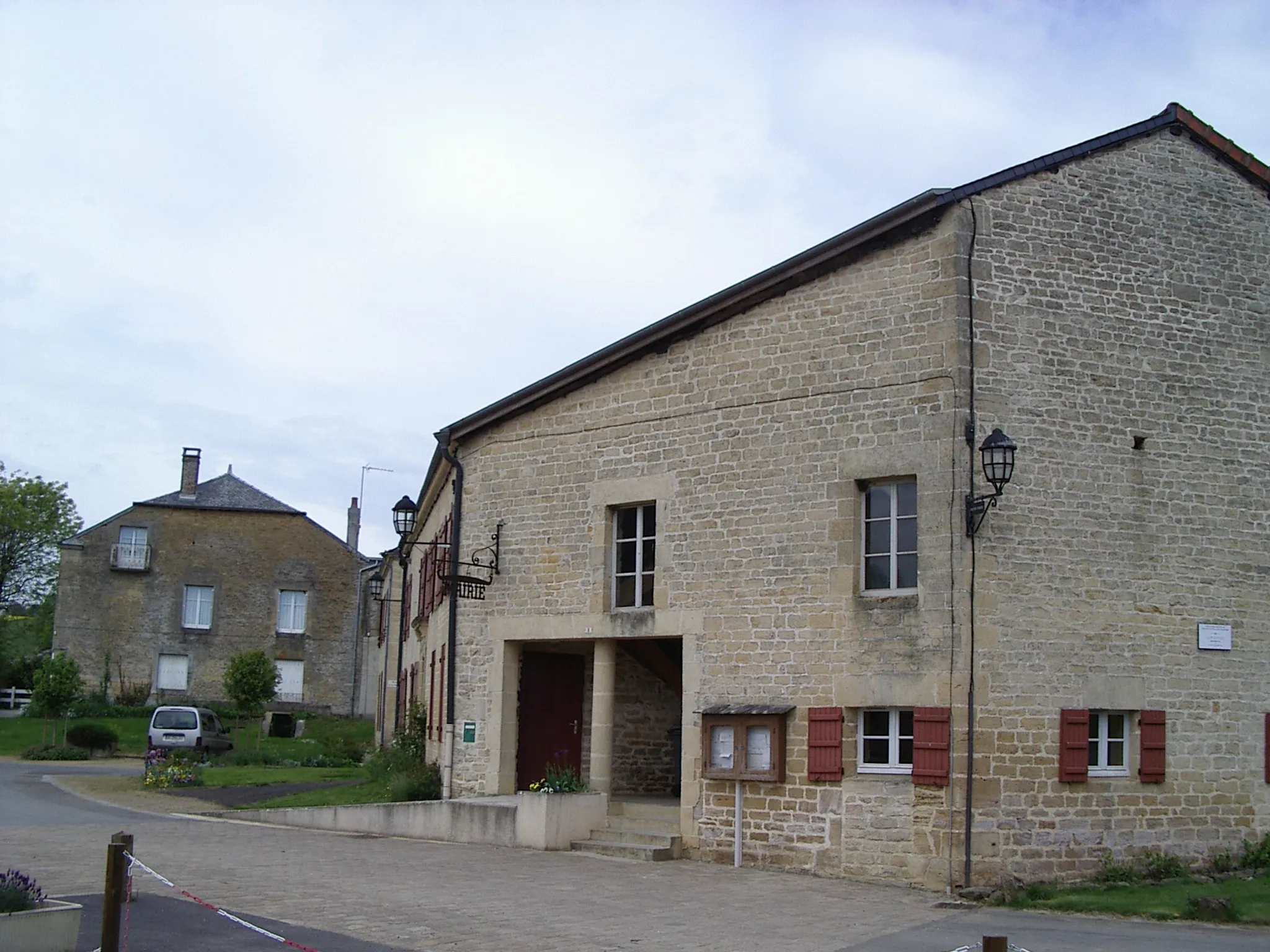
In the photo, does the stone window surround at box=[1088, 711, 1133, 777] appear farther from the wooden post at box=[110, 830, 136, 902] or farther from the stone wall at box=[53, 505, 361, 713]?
the stone wall at box=[53, 505, 361, 713]

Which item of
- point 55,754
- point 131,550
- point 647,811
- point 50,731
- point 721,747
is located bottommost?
point 55,754

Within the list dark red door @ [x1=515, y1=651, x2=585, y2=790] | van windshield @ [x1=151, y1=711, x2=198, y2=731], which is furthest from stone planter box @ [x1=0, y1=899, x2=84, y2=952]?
van windshield @ [x1=151, y1=711, x2=198, y2=731]

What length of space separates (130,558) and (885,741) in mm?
33873

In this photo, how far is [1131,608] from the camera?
12781 millimetres

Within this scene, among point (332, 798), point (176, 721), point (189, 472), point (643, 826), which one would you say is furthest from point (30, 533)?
point (643, 826)

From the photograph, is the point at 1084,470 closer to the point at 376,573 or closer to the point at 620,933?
the point at 620,933

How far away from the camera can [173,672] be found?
134 feet

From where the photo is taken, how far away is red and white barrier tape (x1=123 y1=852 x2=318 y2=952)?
832 centimetres

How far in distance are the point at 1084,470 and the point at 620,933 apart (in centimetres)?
669

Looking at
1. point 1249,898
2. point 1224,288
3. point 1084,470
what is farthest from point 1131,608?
point 1224,288

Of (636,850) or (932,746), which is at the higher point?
(932,746)

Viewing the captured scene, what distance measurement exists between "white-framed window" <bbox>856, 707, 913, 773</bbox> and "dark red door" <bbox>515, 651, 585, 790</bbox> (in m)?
5.46

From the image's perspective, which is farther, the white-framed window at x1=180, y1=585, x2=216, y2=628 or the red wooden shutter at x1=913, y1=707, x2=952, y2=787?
the white-framed window at x1=180, y1=585, x2=216, y2=628

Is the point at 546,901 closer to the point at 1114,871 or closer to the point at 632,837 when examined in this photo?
the point at 632,837
